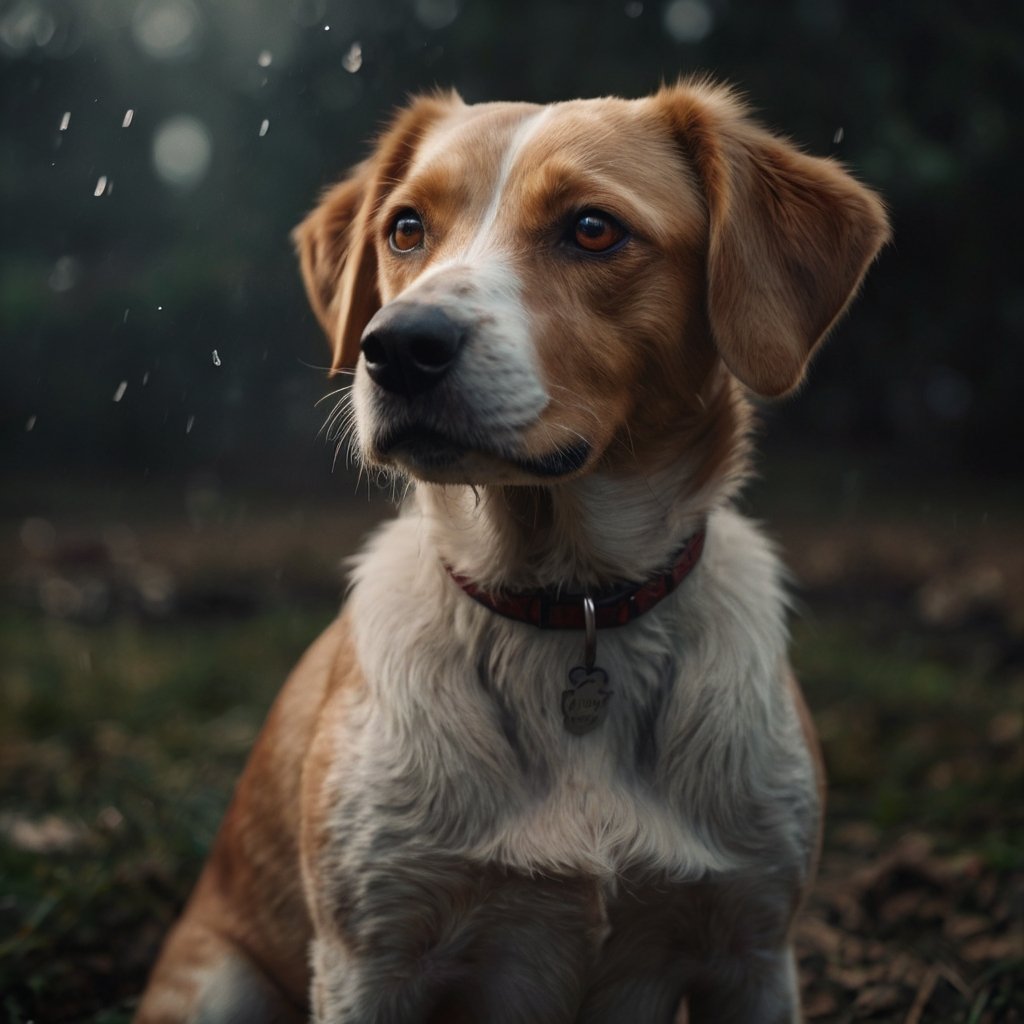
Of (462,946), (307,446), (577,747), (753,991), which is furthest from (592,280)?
(307,446)

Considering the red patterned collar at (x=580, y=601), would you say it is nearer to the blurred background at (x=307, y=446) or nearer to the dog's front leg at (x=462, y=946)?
the dog's front leg at (x=462, y=946)

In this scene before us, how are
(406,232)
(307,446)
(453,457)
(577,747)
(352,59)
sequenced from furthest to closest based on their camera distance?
(307,446), (352,59), (406,232), (577,747), (453,457)

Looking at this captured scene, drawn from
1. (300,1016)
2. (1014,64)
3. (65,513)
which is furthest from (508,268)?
(65,513)

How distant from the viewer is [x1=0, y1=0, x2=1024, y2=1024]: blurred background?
129 inches

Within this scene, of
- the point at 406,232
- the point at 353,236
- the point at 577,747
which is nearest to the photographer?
the point at 577,747

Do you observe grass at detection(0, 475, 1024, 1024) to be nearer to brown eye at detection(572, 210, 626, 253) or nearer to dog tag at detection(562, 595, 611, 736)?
dog tag at detection(562, 595, 611, 736)

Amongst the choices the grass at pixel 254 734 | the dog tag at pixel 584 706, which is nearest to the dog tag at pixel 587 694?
the dog tag at pixel 584 706

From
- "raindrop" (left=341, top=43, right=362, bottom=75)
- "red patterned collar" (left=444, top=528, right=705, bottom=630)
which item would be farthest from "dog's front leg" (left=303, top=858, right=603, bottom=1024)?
"raindrop" (left=341, top=43, right=362, bottom=75)

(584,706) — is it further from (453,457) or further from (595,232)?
(595,232)

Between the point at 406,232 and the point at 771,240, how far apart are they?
706 mm

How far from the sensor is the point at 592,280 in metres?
2.18

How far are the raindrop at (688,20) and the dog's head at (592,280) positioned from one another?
4028mm

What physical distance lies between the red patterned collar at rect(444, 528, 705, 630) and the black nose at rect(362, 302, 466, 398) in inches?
19.2

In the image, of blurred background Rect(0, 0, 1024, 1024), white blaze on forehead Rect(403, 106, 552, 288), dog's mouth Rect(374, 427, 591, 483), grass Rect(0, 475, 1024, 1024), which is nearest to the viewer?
dog's mouth Rect(374, 427, 591, 483)
